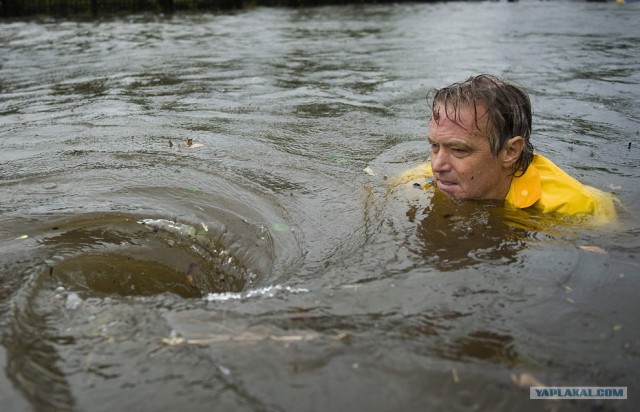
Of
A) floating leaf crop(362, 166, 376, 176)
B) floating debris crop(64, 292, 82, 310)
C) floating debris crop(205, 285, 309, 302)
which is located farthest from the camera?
floating leaf crop(362, 166, 376, 176)

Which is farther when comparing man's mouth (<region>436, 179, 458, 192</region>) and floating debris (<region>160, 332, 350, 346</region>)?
man's mouth (<region>436, 179, 458, 192</region>)

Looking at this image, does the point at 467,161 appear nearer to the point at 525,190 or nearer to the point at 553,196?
the point at 525,190

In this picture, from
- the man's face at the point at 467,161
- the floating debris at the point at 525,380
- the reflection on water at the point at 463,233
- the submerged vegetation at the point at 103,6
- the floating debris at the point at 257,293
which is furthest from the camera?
the submerged vegetation at the point at 103,6

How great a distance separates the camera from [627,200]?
4.03m

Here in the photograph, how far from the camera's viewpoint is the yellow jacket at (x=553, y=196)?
3.64 metres

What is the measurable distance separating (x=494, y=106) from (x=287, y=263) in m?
1.89

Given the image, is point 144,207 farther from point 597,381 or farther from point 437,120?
point 597,381

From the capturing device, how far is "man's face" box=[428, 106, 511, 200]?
374 centimetres

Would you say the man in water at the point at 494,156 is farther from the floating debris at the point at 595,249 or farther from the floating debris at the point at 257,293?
the floating debris at the point at 257,293

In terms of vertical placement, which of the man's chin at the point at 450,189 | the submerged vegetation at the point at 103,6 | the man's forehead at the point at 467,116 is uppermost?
the submerged vegetation at the point at 103,6

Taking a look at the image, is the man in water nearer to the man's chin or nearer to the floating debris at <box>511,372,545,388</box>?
the man's chin

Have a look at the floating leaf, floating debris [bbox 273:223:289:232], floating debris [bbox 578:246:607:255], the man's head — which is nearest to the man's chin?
the man's head

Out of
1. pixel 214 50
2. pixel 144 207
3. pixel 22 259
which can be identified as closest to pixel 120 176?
pixel 144 207

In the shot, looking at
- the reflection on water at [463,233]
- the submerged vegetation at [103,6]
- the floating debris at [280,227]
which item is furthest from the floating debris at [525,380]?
the submerged vegetation at [103,6]
